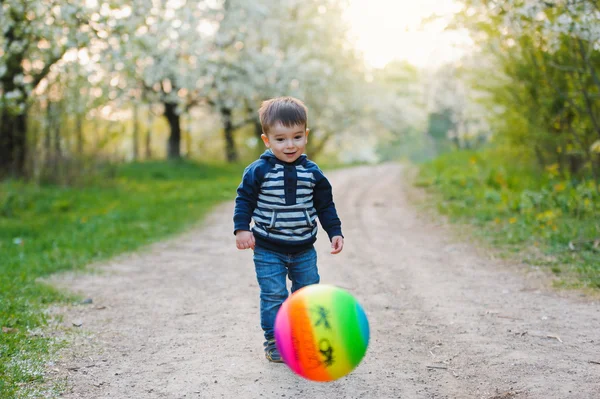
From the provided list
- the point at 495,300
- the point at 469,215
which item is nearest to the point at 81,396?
the point at 495,300

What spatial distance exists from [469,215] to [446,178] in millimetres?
4523

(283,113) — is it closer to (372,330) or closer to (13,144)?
(372,330)

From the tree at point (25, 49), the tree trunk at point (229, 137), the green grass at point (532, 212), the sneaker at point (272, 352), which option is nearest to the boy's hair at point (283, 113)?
the sneaker at point (272, 352)

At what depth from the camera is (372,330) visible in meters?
4.98

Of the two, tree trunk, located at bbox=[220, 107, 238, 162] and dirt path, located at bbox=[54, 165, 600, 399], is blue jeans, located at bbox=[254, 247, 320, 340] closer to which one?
dirt path, located at bbox=[54, 165, 600, 399]

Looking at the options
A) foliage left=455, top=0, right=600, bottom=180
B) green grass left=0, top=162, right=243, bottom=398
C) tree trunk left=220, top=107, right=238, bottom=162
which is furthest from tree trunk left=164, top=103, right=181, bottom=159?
foliage left=455, top=0, right=600, bottom=180

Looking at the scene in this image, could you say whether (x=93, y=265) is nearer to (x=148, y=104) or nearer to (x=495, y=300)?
(x=495, y=300)

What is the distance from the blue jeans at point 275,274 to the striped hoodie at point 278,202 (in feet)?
0.19

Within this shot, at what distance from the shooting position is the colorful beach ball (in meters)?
3.50

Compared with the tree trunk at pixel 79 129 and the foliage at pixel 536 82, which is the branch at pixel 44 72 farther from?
the foliage at pixel 536 82

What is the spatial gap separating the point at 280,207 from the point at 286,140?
1.41 feet

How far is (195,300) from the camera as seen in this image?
239 inches

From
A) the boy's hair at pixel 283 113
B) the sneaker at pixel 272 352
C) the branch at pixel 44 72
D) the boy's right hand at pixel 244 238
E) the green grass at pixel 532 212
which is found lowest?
the sneaker at pixel 272 352

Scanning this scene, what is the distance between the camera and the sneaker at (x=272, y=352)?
4.24 metres
